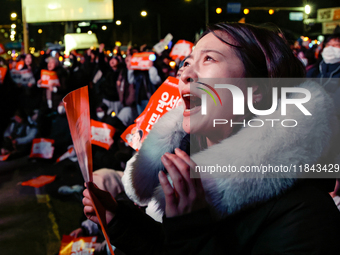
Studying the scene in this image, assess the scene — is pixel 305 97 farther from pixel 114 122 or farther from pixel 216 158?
pixel 114 122

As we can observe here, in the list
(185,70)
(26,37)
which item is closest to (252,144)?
(185,70)

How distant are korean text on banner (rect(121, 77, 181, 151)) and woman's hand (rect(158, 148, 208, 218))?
0.65 meters

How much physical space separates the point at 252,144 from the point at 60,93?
523 centimetres

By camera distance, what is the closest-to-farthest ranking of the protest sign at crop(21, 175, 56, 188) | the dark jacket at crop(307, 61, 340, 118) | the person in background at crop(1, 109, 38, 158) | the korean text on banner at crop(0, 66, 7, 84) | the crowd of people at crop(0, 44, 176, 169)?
the protest sign at crop(21, 175, 56, 188) < the dark jacket at crop(307, 61, 340, 118) < the crowd of people at crop(0, 44, 176, 169) < the korean text on banner at crop(0, 66, 7, 84) < the person in background at crop(1, 109, 38, 158)

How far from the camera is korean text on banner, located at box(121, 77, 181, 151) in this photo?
4.75 feet

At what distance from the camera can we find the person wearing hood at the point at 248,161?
773 millimetres

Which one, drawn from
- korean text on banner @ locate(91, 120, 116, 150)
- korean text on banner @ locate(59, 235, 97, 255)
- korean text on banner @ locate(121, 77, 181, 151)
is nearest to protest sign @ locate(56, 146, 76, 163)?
korean text on banner @ locate(91, 120, 116, 150)

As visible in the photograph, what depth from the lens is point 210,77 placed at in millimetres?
943

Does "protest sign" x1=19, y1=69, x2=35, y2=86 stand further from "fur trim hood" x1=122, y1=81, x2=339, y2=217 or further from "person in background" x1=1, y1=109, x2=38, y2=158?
"fur trim hood" x1=122, y1=81, x2=339, y2=217

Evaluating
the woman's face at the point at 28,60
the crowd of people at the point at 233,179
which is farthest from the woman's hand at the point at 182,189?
the woman's face at the point at 28,60

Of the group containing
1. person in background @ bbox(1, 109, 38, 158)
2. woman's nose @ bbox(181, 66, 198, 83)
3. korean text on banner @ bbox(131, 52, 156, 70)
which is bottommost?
person in background @ bbox(1, 109, 38, 158)

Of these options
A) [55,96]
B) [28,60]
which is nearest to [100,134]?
[55,96]

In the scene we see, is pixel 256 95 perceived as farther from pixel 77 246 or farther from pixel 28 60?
pixel 28 60

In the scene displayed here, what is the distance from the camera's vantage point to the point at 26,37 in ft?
27.4
